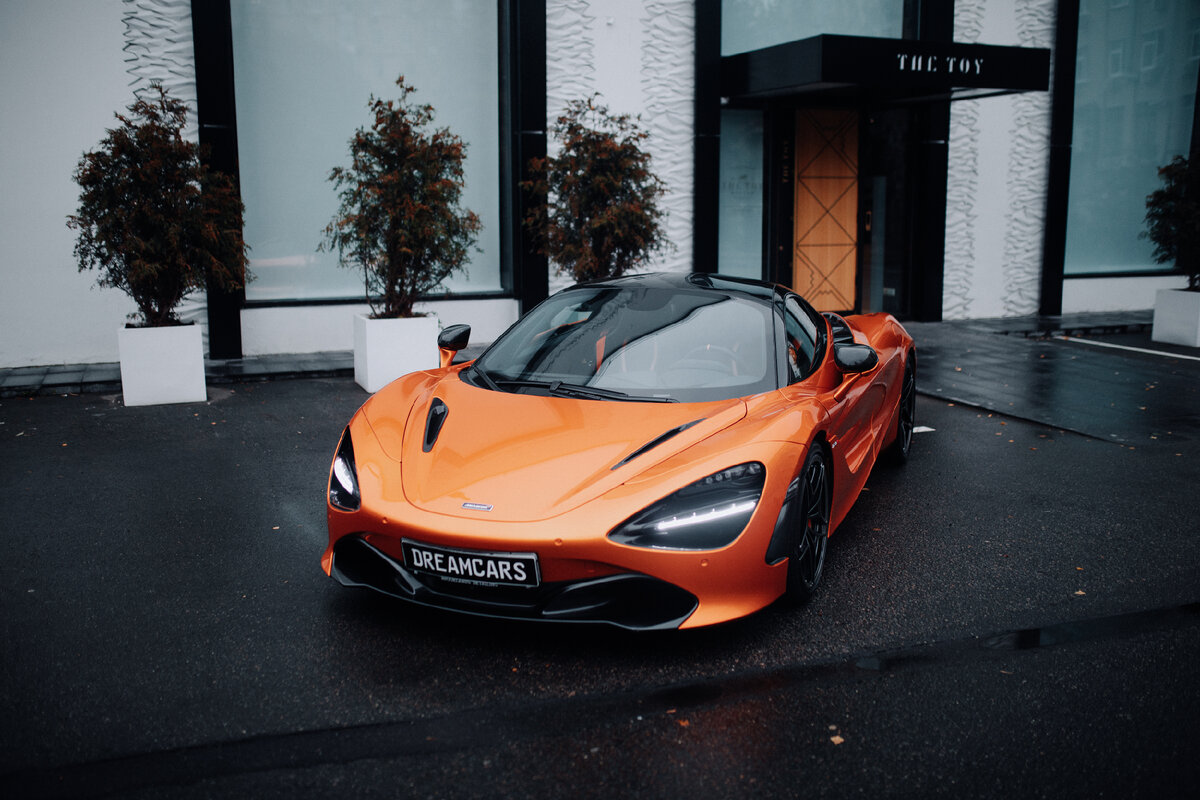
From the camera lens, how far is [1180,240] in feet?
39.9

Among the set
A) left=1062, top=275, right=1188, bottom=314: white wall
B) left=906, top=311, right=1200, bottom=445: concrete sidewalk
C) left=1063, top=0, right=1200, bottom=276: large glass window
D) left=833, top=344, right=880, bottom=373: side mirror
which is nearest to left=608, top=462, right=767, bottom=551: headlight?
left=833, top=344, right=880, bottom=373: side mirror

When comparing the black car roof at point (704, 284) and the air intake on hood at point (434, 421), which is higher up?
the black car roof at point (704, 284)

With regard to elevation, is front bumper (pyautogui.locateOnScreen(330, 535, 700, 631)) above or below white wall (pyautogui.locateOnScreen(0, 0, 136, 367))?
below

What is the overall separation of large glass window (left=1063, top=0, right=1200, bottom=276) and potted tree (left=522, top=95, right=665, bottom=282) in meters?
8.14

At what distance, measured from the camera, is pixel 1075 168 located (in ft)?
49.3

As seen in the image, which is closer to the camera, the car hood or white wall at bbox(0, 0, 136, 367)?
the car hood

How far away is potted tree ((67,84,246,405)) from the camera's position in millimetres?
8289

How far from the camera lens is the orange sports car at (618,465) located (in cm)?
348

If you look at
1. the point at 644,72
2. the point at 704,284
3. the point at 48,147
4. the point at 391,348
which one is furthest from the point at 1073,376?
the point at 48,147

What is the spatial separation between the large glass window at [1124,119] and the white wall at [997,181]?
0.78m

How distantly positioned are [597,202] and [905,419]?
185 inches

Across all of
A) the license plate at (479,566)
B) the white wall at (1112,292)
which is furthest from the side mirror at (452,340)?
the white wall at (1112,292)

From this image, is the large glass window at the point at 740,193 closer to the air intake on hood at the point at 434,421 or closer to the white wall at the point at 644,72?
the white wall at the point at 644,72

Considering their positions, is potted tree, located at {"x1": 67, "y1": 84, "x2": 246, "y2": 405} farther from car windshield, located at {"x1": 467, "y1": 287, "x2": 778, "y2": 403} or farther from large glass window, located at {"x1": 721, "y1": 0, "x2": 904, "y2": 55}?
large glass window, located at {"x1": 721, "y1": 0, "x2": 904, "y2": 55}
